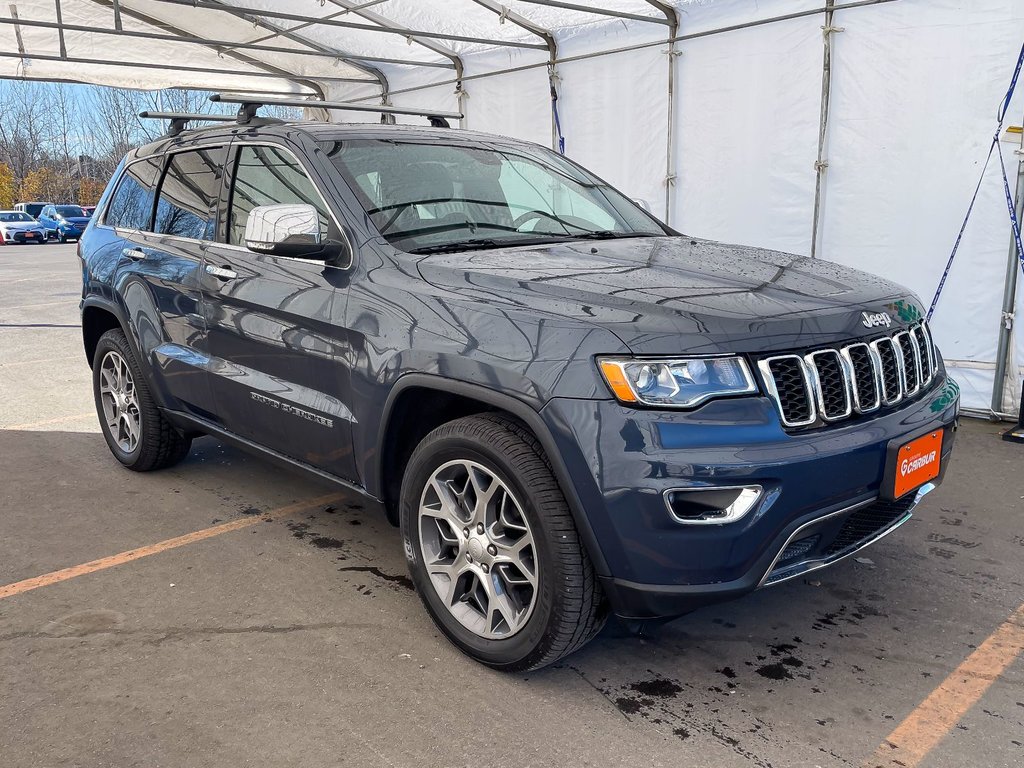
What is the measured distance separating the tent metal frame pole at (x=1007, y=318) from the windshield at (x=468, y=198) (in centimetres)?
309

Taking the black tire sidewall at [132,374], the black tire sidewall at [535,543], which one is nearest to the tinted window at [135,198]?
the black tire sidewall at [132,374]

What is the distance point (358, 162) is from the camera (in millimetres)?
3562

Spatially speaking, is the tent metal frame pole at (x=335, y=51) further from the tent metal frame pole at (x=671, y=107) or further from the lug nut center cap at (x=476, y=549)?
the lug nut center cap at (x=476, y=549)

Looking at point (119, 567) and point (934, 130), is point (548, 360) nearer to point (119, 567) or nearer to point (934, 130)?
point (119, 567)

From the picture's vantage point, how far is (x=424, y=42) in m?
10.3

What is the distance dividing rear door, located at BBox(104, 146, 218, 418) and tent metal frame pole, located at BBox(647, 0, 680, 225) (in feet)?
15.5

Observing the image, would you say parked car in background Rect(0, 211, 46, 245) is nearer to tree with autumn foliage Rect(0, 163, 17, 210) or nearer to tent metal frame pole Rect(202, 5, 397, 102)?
tree with autumn foliage Rect(0, 163, 17, 210)

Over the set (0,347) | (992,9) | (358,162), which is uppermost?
(992,9)

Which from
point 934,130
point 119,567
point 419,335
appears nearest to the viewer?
point 419,335

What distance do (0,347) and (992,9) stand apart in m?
9.36

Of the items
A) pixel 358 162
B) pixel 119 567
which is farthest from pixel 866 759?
pixel 119 567

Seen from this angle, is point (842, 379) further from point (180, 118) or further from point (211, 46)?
point (211, 46)

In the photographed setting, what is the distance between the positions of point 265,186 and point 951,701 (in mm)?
3149

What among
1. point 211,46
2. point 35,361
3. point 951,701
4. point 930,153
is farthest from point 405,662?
point 211,46
